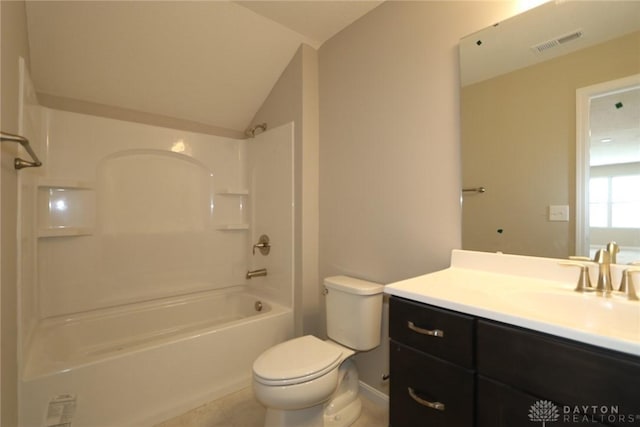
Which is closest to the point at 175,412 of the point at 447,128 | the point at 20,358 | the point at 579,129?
the point at 20,358

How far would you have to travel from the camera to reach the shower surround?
1.50m

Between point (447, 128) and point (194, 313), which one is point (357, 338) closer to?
point (447, 128)

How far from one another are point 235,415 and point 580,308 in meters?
1.78

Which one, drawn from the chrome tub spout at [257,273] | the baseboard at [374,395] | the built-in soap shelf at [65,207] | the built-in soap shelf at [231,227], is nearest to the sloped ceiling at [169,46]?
the built-in soap shelf at [65,207]

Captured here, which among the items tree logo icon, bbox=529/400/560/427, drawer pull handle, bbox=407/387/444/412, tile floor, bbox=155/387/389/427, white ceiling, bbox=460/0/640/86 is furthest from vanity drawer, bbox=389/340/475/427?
white ceiling, bbox=460/0/640/86

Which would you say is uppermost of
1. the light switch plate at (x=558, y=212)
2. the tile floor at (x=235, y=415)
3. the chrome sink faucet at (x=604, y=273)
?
the light switch plate at (x=558, y=212)

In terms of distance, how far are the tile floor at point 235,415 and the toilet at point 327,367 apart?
3.5 inches

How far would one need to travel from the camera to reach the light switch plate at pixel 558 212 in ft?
3.71

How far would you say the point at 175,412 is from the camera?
1.67m

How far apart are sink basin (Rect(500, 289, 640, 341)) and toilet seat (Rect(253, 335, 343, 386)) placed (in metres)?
0.84

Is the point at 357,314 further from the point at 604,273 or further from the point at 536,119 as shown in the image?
the point at 536,119

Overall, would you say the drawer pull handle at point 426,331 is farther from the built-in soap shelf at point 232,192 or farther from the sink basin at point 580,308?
the built-in soap shelf at point 232,192

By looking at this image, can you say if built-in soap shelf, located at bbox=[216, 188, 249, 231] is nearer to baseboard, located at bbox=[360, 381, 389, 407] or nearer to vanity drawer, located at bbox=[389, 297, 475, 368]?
baseboard, located at bbox=[360, 381, 389, 407]

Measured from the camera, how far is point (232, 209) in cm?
270
